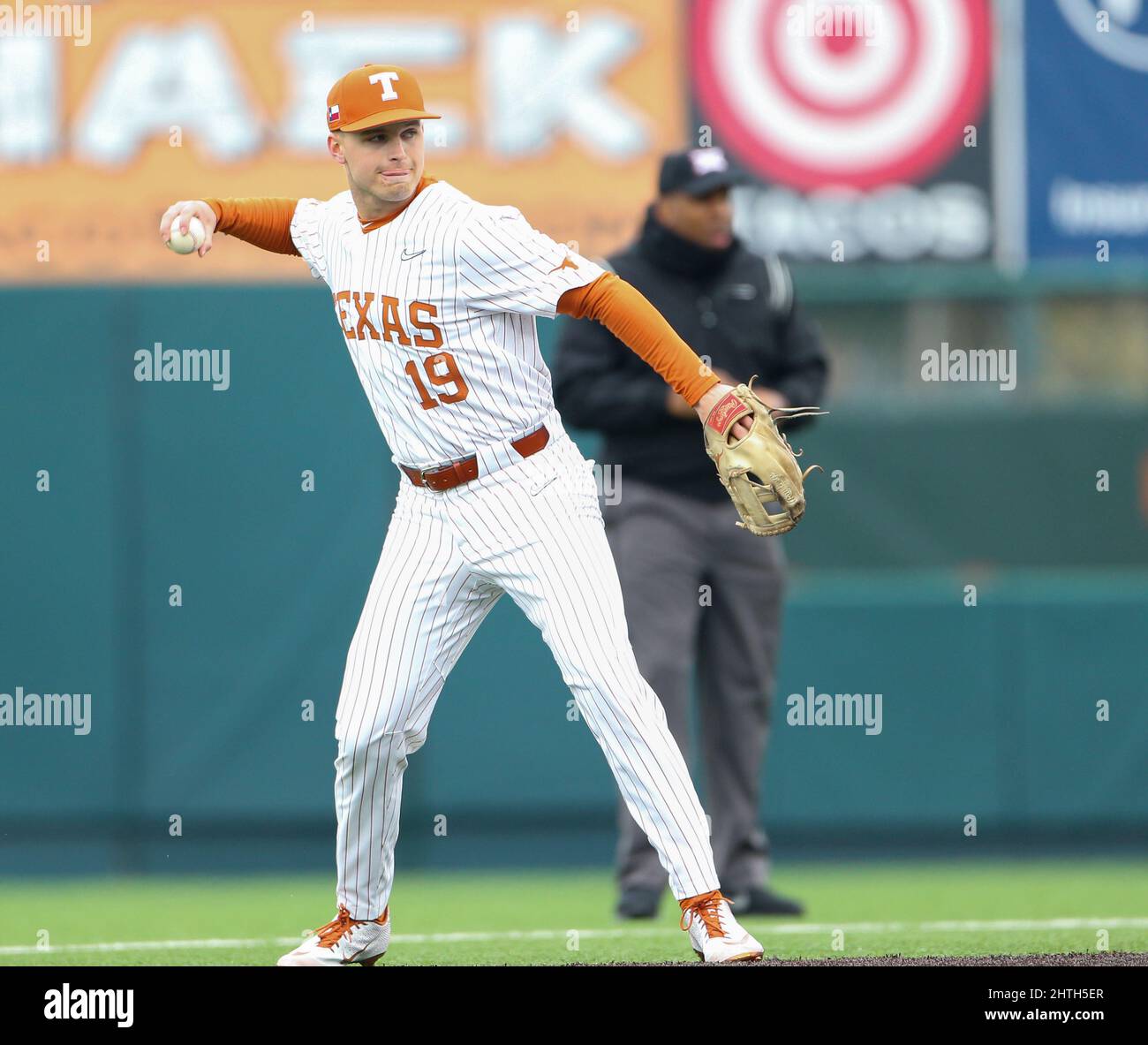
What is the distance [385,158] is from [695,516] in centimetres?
179

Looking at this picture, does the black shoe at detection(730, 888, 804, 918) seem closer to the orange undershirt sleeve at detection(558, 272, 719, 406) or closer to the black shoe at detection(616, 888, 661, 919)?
the black shoe at detection(616, 888, 661, 919)

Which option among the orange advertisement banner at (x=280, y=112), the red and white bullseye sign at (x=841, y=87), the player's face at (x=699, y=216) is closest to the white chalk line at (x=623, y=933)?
the player's face at (x=699, y=216)

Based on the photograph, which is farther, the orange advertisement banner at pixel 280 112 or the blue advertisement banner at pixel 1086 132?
the orange advertisement banner at pixel 280 112

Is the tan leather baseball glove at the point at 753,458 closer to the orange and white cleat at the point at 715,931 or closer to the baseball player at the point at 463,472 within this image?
the baseball player at the point at 463,472

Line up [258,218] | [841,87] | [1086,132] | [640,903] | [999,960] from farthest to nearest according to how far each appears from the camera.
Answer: [841,87] < [1086,132] < [640,903] < [258,218] < [999,960]

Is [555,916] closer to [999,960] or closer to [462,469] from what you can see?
[999,960]

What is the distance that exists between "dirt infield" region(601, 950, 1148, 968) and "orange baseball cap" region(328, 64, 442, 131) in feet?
5.84

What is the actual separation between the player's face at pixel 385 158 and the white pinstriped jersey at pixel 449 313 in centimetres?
6

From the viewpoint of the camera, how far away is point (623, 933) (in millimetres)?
4742

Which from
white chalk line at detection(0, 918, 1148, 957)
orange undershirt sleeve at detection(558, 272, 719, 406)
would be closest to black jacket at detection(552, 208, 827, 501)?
white chalk line at detection(0, 918, 1148, 957)

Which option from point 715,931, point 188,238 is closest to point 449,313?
point 188,238

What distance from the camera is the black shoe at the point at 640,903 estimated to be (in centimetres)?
508
